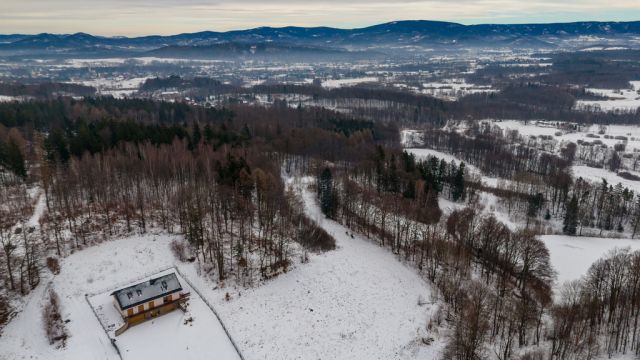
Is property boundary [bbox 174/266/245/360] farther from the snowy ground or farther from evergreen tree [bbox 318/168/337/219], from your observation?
evergreen tree [bbox 318/168/337/219]

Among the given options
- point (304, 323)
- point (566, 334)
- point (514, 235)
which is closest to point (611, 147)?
point (514, 235)

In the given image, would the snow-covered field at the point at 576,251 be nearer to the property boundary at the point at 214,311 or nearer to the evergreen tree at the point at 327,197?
the evergreen tree at the point at 327,197

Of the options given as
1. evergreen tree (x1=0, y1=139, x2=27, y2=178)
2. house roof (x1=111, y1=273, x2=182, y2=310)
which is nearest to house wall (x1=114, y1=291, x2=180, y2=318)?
house roof (x1=111, y1=273, x2=182, y2=310)

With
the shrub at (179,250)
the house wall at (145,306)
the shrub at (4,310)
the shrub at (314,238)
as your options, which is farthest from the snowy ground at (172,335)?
the shrub at (314,238)

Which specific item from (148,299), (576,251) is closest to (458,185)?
(576,251)

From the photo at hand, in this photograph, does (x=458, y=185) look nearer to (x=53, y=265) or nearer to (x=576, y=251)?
(x=576, y=251)

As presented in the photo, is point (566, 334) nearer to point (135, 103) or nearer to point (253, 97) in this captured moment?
point (135, 103)
